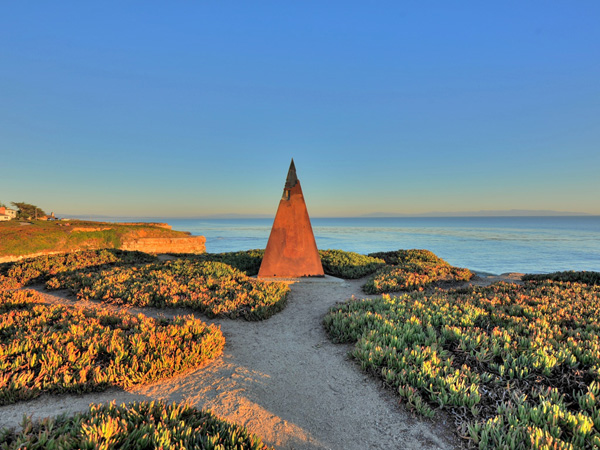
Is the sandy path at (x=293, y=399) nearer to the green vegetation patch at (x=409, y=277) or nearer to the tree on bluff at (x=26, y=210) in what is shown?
the green vegetation patch at (x=409, y=277)

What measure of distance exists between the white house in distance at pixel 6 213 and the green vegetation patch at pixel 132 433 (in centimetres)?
3723

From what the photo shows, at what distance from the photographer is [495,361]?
4656 mm

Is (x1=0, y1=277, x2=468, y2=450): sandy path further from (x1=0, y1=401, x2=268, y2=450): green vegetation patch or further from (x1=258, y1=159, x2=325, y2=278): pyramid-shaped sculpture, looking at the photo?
(x1=258, y1=159, x2=325, y2=278): pyramid-shaped sculpture

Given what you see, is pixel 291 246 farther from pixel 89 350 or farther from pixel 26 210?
pixel 26 210

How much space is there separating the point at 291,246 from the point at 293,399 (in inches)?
296

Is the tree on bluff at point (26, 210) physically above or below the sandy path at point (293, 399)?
above

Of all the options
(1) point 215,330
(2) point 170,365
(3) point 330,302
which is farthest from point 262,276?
(2) point 170,365

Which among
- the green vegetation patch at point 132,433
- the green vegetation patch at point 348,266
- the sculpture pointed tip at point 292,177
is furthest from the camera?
the green vegetation patch at point 348,266

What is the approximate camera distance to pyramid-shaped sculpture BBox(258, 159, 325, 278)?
447 inches

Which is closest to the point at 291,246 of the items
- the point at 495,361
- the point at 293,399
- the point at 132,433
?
the point at 293,399

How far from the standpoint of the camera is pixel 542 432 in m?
2.93

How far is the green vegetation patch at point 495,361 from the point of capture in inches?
124

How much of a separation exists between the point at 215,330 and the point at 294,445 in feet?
9.51

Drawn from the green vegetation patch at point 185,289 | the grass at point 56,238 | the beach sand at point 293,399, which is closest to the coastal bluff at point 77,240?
the grass at point 56,238
